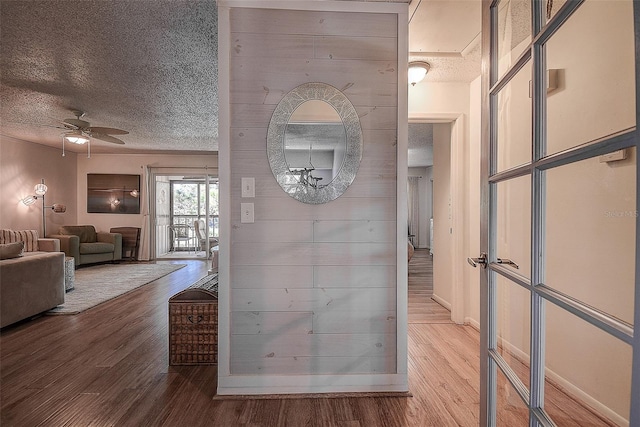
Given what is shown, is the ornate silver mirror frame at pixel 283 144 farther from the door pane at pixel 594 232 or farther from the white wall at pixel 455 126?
the white wall at pixel 455 126

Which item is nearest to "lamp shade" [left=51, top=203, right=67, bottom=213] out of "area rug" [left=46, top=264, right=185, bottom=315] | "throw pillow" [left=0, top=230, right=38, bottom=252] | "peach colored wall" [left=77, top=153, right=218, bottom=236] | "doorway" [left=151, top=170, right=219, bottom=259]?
"peach colored wall" [left=77, top=153, right=218, bottom=236]

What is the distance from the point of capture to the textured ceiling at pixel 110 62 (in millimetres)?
2271

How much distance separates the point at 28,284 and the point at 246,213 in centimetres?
285

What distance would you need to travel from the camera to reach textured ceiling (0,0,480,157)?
88.0 inches

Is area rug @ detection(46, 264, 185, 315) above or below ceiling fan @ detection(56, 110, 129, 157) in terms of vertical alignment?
below

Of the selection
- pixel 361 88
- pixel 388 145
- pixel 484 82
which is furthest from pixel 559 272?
pixel 361 88

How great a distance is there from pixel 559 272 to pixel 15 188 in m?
8.28

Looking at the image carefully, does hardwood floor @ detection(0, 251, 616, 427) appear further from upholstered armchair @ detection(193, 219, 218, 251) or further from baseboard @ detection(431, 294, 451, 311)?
upholstered armchair @ detection(193, 219, 218, 251)

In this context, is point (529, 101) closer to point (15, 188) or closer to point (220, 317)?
point (220, 317)

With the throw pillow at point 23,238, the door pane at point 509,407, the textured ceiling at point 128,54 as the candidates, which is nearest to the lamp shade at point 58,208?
the throw pillow at point 23,238

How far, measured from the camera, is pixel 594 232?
33.8 inches

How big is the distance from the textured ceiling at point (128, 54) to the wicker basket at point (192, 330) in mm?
2069

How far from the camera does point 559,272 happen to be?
92 centimetres

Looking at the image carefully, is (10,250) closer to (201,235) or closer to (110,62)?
(110,62)
